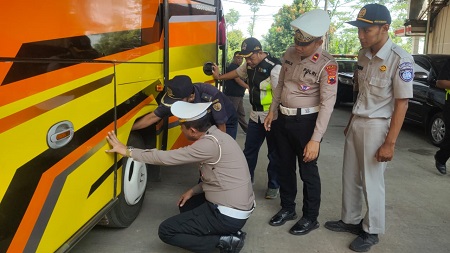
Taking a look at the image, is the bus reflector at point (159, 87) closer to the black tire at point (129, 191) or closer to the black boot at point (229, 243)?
the black tire at point (129, 191)

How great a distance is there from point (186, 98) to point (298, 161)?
110 cm

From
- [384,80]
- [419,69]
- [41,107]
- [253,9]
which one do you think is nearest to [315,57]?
[384,80]

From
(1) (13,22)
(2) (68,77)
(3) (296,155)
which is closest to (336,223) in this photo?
(3) (296,155)

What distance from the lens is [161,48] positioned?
3.59 meters

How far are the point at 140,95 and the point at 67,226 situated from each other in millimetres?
1266

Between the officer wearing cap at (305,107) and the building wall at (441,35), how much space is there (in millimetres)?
14606

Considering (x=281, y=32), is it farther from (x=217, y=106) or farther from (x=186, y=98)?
(x=186, y=98)

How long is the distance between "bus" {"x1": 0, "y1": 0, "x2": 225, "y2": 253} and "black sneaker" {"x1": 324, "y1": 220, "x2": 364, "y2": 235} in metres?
1.70

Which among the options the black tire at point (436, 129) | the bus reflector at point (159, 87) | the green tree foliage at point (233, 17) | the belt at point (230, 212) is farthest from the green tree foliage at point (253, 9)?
the belt at point (230, 212)

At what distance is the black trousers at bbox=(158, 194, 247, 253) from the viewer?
111 inches

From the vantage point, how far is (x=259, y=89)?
4055 millimetres

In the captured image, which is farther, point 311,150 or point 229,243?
point 311,150

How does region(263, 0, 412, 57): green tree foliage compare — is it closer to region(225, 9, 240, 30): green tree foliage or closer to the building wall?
the building wall

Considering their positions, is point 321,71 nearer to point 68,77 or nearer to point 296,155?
point 296,155
